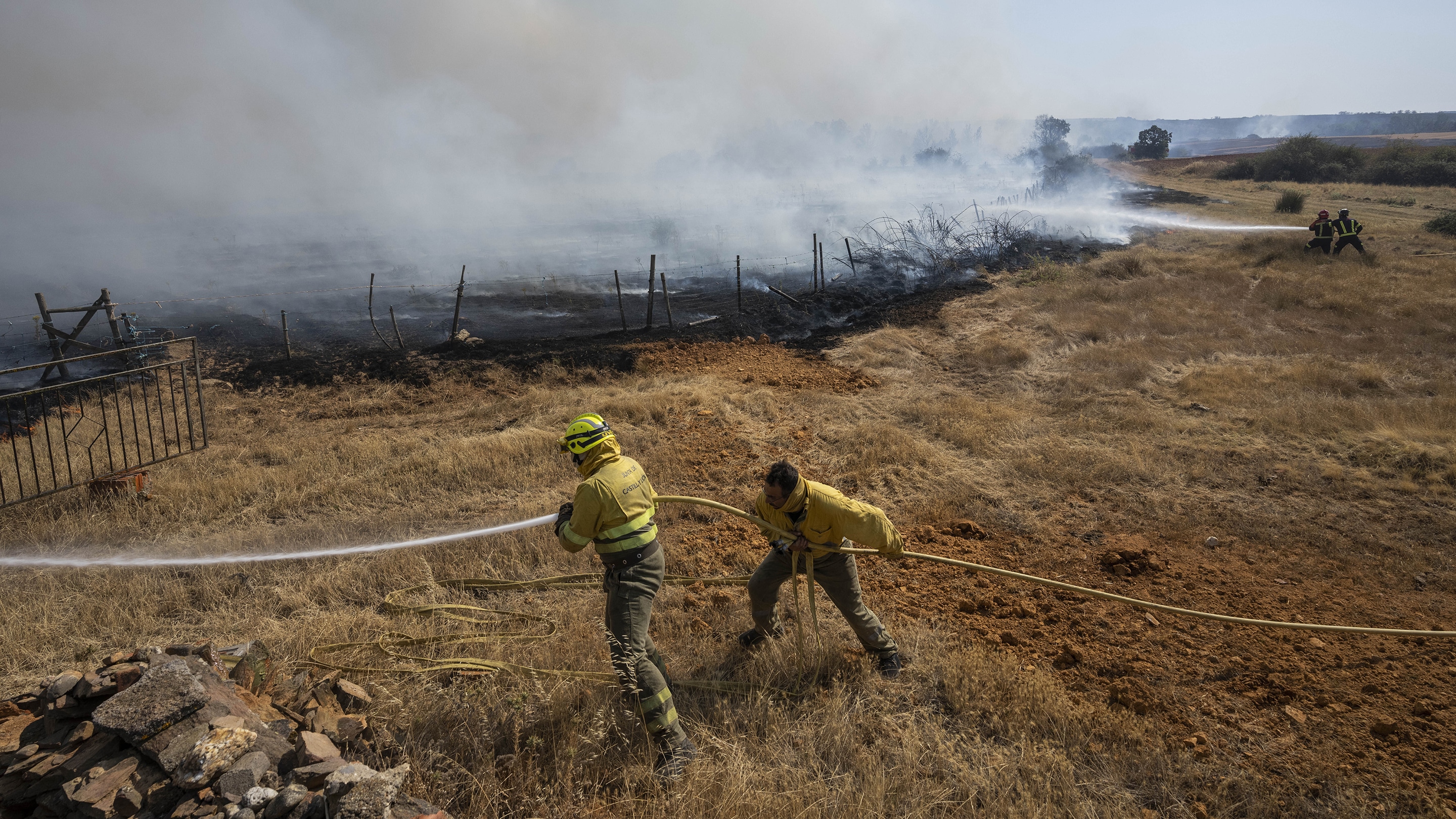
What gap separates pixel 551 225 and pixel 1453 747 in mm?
44143

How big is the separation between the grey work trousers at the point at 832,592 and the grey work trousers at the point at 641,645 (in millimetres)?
775

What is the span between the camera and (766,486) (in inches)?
164

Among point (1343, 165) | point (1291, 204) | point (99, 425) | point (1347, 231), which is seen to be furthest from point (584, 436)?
point (1343, 165)

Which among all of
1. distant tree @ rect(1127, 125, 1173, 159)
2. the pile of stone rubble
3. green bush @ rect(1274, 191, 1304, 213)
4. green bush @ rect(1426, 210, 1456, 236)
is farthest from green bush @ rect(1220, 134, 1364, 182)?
the pile of stone rubble

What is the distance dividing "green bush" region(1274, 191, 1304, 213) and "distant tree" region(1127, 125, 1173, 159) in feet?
128

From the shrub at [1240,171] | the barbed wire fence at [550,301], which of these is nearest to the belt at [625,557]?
the barbed wire fence at [550,301]

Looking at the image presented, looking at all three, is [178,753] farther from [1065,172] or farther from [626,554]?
[1065,172]

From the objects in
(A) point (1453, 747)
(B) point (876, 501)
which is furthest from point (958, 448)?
(A) point (1453, 747)

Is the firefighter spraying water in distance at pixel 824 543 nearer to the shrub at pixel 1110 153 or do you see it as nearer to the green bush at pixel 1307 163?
the green bush at pixel 1307 163

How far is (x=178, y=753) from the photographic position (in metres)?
3.15

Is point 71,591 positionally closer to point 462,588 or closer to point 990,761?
point 462,588

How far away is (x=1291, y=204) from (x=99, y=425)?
36238 mm

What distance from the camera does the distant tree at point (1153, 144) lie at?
2430 inches

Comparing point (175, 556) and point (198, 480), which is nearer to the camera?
point (175, 556)
